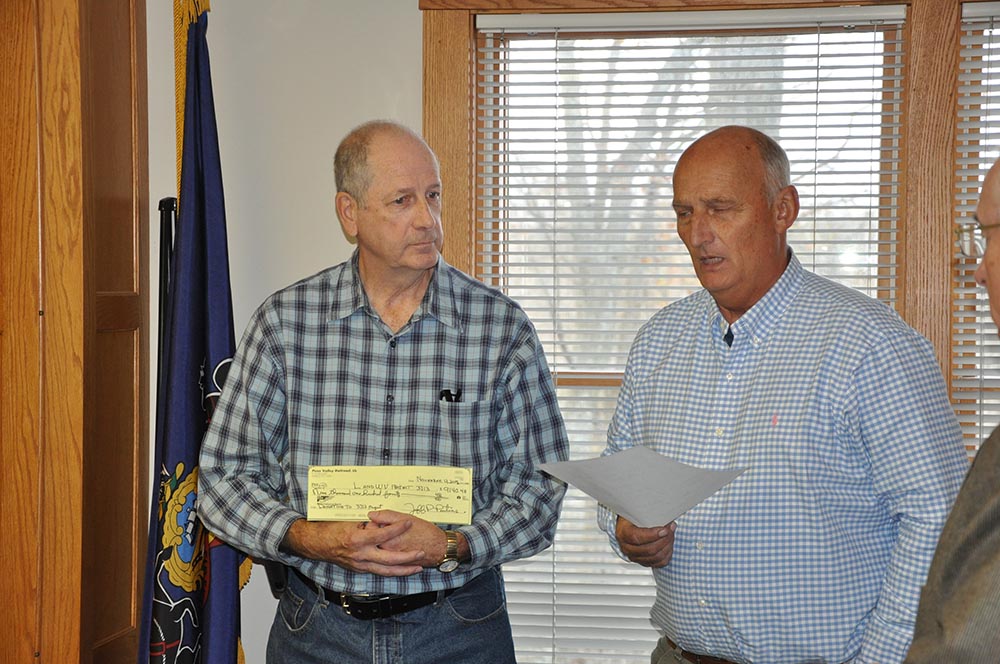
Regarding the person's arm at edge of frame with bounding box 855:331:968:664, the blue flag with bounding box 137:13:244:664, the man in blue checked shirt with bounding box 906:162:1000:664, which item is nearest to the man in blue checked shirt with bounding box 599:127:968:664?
the person's arm at edge of frame with bounding box 855:331:968:664

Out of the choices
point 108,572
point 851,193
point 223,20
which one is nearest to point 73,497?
point 108,572

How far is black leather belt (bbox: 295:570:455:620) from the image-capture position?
198cm

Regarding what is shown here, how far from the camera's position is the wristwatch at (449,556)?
193cm

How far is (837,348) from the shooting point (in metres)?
1.76

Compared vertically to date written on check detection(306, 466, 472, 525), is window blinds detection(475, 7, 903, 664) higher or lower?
higher

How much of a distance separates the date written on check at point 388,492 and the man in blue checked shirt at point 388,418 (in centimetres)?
7

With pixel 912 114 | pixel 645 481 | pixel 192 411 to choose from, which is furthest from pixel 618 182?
pixel 645 481

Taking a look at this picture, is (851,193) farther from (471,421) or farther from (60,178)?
(60,178)

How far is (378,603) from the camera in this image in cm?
198

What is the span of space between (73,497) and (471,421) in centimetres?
111

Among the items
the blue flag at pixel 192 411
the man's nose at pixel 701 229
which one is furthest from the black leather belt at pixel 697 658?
the blue flag at pixel 192 411

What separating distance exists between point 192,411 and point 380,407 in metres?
0.71

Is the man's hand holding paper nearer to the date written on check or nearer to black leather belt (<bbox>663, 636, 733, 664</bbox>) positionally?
black leather belt (<bbox>663, 636, 733, 664</bbox>)

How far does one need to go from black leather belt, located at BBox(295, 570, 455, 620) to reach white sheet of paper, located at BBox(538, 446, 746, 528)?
0.49m
